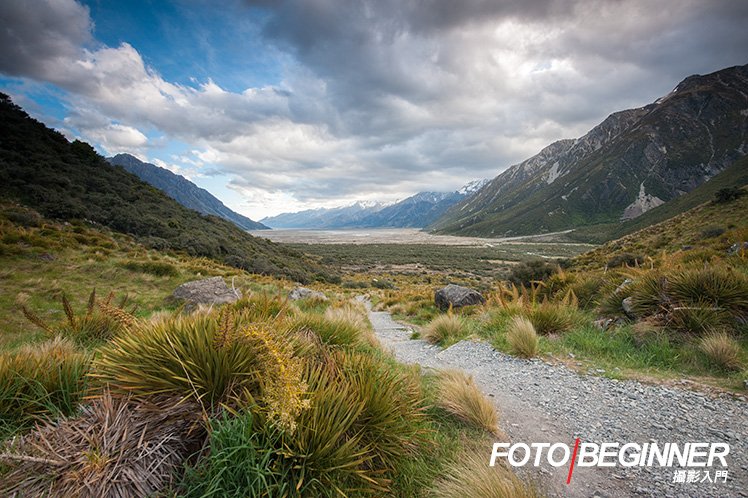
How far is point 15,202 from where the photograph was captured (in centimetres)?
2139

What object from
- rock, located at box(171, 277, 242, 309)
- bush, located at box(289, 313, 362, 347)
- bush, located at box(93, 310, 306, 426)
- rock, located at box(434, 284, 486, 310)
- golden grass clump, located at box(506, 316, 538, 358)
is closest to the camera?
bush, located at box(93, 310, 306, 426)

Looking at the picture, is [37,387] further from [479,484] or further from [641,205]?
[641,205]

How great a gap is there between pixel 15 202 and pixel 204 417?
3082cm

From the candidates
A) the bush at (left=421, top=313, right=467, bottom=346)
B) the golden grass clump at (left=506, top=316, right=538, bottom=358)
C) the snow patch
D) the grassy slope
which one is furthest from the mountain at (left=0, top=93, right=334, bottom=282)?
the snow patch

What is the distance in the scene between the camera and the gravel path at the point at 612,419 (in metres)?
2.76

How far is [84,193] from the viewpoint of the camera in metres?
29.3

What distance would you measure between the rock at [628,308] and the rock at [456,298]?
7.58m

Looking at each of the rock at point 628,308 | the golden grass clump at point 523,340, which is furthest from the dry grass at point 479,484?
the rock at point 628,308

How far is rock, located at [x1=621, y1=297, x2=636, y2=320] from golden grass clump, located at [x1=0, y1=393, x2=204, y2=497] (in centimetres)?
848

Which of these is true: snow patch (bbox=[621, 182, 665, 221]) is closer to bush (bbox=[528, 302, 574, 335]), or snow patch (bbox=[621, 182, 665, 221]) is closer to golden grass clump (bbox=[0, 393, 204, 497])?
bush (bbox=[528, 302, 574, 335])

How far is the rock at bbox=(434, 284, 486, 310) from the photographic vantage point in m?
14.8

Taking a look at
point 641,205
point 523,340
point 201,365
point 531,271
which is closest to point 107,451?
point 201,365

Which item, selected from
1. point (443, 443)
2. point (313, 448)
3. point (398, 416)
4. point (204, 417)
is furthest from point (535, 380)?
point (204, 417)

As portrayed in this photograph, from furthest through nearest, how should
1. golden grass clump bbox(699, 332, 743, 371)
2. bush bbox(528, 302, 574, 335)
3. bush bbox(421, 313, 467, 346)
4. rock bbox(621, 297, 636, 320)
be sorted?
bush bbox(421, 313, 467, 346), bush bbox(528, 302, 574, 335), rock bbox(621, 297, 636, 320), golden grass clump bbox(699, 332, 743, 371)
